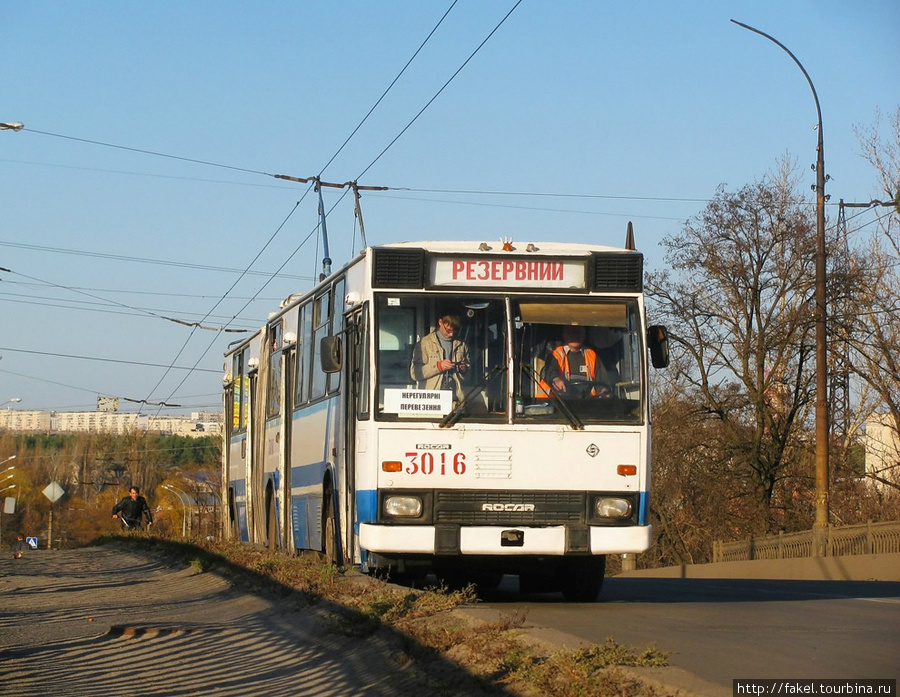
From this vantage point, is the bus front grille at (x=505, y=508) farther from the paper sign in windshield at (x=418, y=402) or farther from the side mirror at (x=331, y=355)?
the side mirror at (x=331, y=355)

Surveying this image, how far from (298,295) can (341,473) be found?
520cm

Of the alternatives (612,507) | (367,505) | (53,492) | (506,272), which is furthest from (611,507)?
(53,492)

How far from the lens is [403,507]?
38.9 ft

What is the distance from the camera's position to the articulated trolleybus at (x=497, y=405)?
11844 millimetres

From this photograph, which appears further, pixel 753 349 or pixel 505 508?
pixel 753 349

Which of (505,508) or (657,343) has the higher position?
(657,343)

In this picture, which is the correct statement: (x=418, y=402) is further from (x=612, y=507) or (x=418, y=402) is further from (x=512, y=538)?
(x=612, y=507)

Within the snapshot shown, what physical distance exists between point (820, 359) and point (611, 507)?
52.7 ft

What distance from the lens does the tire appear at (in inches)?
517

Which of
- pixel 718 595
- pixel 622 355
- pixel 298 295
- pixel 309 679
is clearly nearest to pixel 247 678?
pixel 309 679

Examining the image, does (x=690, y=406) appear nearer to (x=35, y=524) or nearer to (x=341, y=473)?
(x=341, y=473)

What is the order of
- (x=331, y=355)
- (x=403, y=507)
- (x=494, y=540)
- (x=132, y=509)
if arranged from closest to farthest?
(x=494, y=540)
(x=403, y=507)
(x=331, y=355)
(x=132, y=509)

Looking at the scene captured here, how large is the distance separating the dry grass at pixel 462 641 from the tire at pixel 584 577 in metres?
1.63

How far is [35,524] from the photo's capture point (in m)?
117
